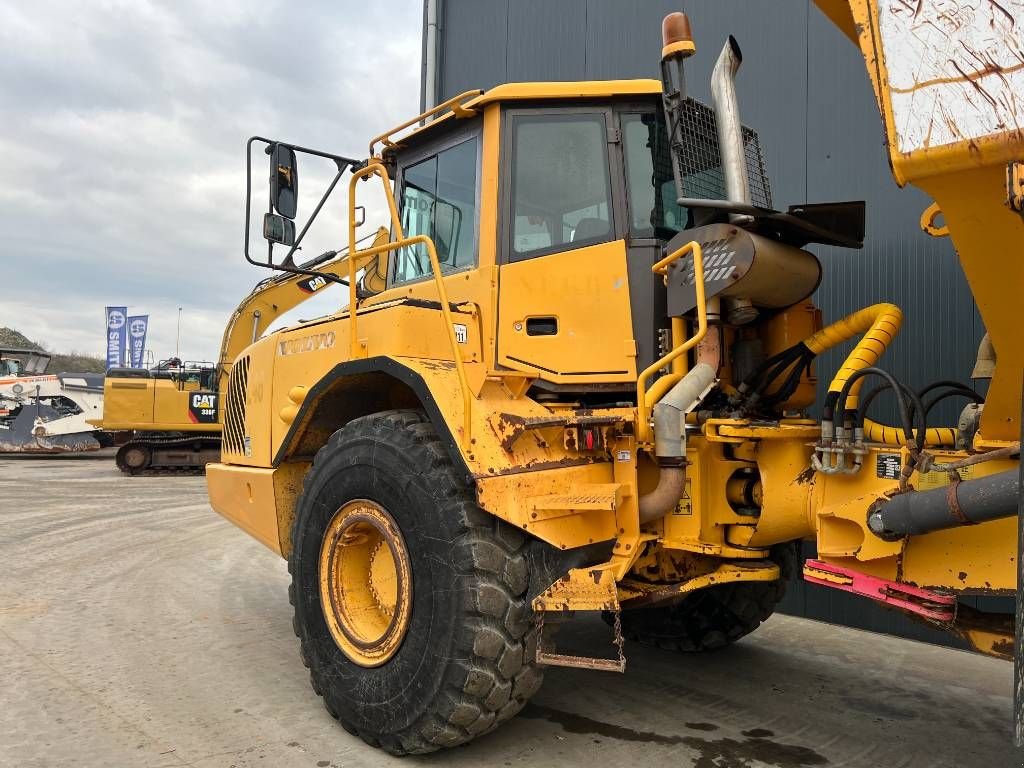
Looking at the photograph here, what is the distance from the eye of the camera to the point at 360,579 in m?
3.59

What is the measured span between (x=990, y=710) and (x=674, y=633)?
1654 millimetres

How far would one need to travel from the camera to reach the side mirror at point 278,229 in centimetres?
400

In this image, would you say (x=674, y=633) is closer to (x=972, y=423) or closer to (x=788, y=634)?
(x=788, y=634)

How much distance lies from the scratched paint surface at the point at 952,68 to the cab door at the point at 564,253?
1.54 meters

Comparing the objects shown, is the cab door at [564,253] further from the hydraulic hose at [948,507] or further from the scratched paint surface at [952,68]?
the scratched paint surface at [952,68]

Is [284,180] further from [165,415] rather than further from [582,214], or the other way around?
[165,415]

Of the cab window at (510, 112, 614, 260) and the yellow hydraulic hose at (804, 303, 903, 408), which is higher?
the cab window at (510, 112, 614, 260)

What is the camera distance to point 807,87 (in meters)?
5.89

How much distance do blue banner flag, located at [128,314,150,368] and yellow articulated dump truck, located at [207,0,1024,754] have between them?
29.3 meters

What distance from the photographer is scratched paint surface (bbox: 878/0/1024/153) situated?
176 centimetres

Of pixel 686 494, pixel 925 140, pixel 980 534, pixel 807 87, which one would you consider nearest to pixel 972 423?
pixel 980 534

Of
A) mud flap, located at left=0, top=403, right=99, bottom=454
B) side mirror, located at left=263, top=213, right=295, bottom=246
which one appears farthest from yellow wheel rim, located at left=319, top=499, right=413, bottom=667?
mud flap, located at left=0, top=403, right=99, bottom=454

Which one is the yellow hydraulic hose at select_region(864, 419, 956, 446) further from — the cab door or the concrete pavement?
the concrete pavement

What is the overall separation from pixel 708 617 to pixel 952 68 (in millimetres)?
3473
